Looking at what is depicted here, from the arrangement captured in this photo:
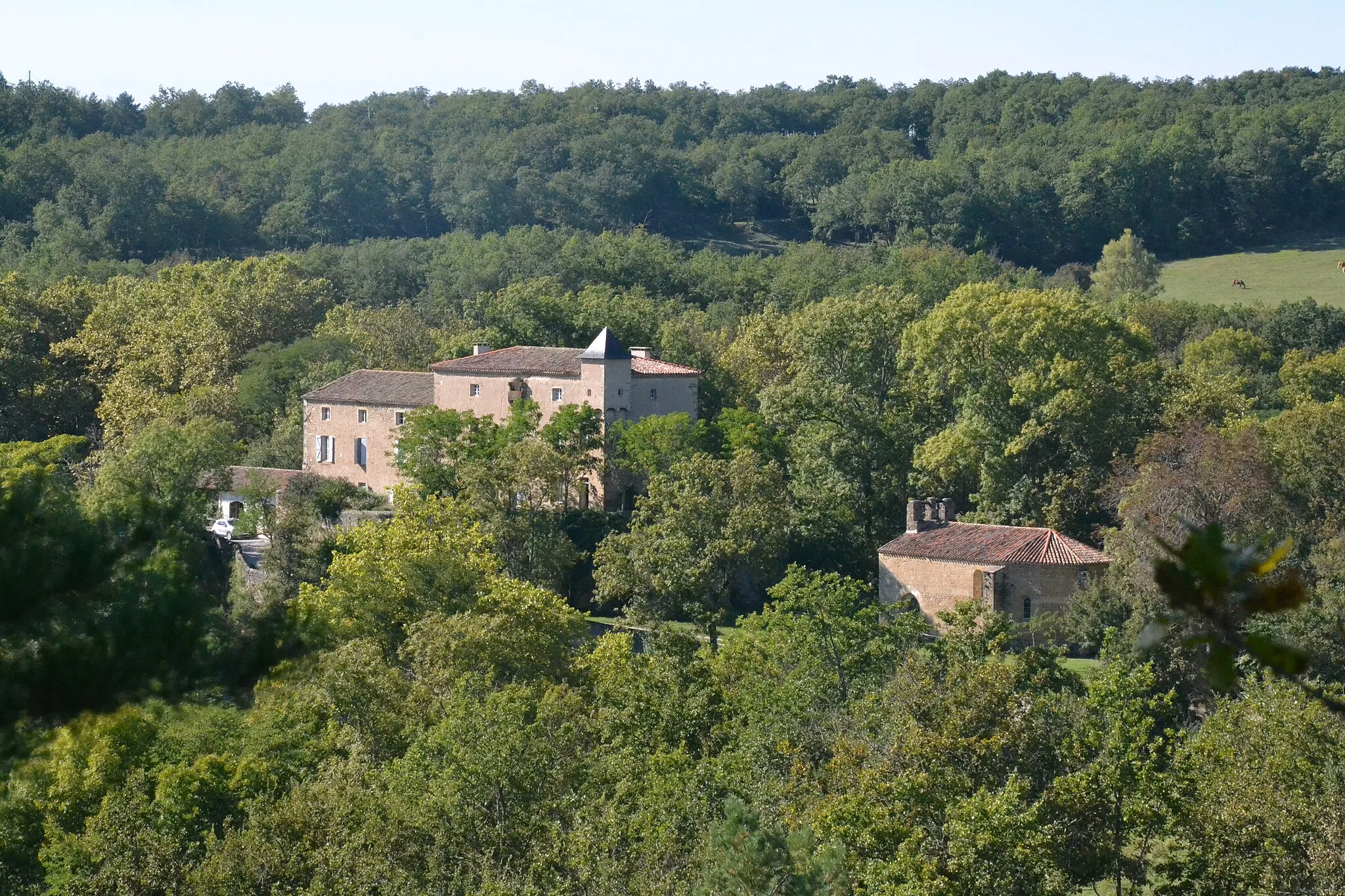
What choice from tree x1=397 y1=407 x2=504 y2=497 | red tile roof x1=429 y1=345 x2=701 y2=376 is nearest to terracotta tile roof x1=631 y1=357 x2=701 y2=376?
red tile roof x1=429 y1=345 x2=701 y2=376

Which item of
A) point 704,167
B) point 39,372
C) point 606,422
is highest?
point 704,167

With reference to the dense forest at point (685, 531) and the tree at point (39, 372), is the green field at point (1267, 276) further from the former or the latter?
the tree at point (39, 372)

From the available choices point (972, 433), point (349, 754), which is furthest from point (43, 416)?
point (349, 754)

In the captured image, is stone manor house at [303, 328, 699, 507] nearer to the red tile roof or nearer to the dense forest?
the red tile roof

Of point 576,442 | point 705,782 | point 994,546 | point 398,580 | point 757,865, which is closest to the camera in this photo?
point 757,865

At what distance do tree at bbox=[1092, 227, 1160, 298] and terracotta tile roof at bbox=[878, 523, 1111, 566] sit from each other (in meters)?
42.5

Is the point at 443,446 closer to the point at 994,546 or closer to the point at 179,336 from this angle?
the point at 994,546

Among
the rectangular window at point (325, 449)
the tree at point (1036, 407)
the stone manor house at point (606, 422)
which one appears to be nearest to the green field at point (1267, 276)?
the tree at point (1036, 407)

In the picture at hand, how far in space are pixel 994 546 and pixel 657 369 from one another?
13.9 m

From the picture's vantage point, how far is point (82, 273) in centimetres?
8006

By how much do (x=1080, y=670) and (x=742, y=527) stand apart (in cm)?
1137

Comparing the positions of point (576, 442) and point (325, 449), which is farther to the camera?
point (325, 449)

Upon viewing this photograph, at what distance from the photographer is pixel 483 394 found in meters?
52.0

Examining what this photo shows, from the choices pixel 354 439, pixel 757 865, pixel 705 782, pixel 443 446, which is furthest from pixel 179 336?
pixel 757 865
